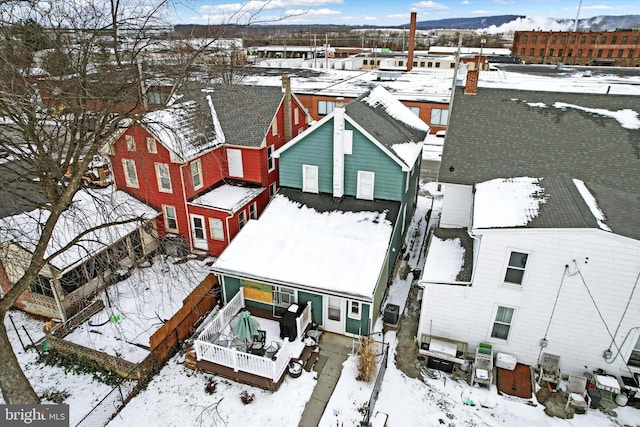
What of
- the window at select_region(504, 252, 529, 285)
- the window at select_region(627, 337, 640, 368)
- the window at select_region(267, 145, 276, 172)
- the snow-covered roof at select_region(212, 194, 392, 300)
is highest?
the window at select_region(267, 145, 276, 172)

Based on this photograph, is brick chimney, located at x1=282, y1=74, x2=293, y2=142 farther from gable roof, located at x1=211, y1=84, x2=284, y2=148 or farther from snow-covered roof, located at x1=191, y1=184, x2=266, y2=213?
snow-covered roof, located at x1=191, y1=184, x2=266, y2=213

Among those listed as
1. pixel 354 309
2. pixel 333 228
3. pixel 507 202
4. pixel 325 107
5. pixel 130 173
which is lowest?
pixel 354 309

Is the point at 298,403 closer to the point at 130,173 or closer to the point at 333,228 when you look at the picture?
the point at 333,228

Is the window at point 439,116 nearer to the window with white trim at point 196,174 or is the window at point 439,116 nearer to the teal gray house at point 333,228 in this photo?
the teal gray house at point 333,228

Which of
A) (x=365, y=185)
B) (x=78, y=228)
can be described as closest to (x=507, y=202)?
(x=365, y=185)

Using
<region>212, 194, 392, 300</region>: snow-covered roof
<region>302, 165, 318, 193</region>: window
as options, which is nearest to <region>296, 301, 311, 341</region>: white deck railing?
<region>212, 194, 392, 300</region>: snow-covered roof

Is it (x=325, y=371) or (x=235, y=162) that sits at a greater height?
(x=235, y=162)

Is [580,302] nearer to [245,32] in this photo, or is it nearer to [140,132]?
[245,32]
